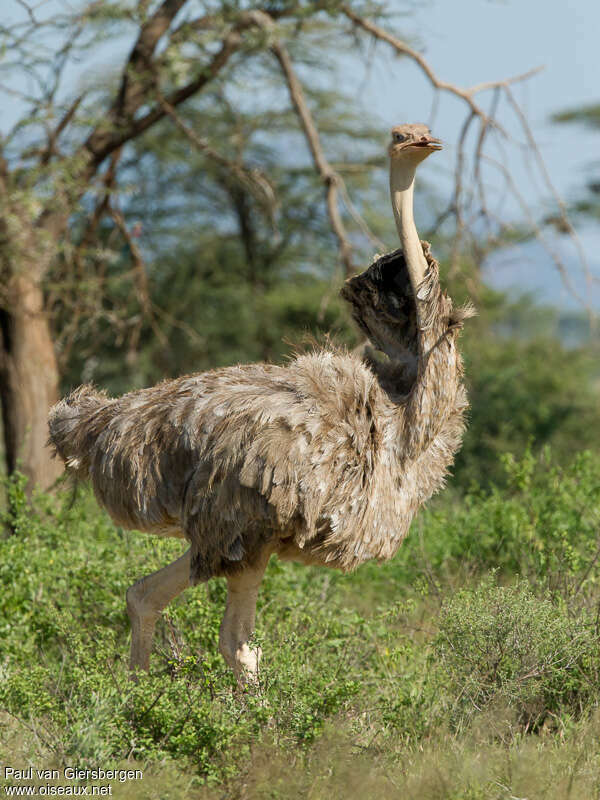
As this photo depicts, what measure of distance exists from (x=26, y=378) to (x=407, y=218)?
4115 mm

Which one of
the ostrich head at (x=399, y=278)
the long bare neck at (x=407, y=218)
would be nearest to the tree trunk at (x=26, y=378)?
the ostrich head at (x=399, y=278)

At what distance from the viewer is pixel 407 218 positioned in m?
3.75

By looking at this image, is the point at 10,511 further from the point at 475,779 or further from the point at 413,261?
the point at 475,779

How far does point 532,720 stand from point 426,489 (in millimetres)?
956

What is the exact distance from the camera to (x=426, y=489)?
12.8 ft

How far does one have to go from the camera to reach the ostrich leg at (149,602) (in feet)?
13.3

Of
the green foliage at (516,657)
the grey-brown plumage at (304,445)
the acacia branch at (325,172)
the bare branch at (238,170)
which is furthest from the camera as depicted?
the bare branch at (238,170)

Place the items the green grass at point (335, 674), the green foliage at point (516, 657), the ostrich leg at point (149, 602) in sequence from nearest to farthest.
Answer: the green grass at point (335, 674) → the green foliage at point (516, 657) → the ostrich leg at point (149, 602)

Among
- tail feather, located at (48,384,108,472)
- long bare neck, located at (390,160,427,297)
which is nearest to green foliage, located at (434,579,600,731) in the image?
long bare neck, located at (390,160,427,297)

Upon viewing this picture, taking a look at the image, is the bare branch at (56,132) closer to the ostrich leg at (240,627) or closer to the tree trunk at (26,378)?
the tree trunk at (26,378)

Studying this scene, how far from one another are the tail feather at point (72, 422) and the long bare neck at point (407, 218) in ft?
4.64

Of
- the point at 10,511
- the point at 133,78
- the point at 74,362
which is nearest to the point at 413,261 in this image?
the point at 10,511

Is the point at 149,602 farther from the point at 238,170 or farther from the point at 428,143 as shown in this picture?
the point at 238,170

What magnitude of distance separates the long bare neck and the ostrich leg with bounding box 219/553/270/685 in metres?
1.20
